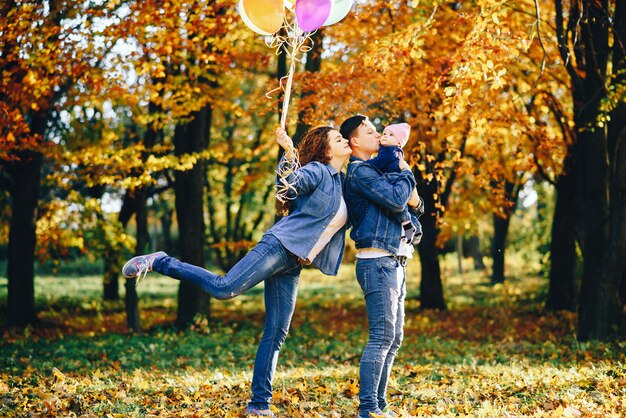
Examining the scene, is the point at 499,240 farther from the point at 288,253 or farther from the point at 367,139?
the point at 288,253

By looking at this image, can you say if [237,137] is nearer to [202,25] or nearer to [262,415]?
[202,25]

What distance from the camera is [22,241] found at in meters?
13.6

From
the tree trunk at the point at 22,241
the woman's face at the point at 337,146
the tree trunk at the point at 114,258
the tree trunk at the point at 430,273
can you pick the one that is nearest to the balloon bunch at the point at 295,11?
the woman's face at the point at 337,146

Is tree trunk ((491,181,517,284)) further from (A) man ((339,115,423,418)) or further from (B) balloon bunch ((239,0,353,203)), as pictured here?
(A) man ((339,115,423,418))

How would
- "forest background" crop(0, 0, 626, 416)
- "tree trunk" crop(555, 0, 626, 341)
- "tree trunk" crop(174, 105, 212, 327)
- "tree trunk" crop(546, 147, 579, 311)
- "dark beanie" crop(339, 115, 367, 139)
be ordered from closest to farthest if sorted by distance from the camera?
"dark beanie" crop(339, 115, 367, 139)
"forest background" crop(0, 0, 626, 416)
"tree trunk" crop(555, 0, 626, 341)
"tree trunk" crop(174, 105, 212, 327)
"tree trunk" crop(546, 147, 579, 311)

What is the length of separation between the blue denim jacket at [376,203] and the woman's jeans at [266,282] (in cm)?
57

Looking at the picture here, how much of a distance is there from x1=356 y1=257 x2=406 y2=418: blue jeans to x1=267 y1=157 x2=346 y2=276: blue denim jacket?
14.0 inches

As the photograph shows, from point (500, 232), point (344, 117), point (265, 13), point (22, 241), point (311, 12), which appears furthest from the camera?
point (500, 232)

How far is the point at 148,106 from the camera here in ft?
42.6

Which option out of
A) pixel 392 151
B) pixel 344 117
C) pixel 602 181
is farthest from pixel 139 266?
pixel 602 181

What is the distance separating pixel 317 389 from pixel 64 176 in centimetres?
810

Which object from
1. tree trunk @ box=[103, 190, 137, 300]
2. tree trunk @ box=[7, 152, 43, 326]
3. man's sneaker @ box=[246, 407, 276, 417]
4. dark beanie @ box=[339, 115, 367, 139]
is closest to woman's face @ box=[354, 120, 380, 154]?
dark beanie @ box=[339, 115, 367, 139]

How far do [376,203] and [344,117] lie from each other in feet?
18.1

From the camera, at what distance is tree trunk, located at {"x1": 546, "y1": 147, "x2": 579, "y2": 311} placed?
46.1 ft
